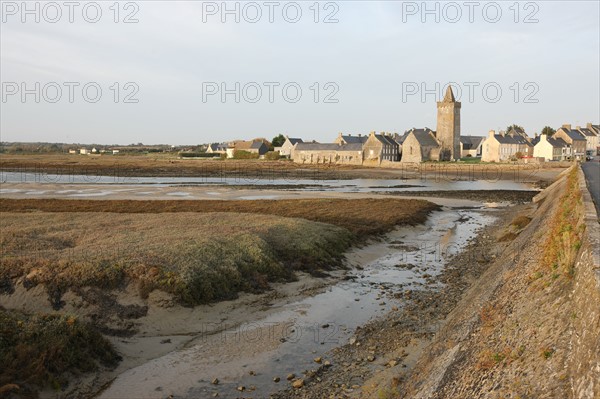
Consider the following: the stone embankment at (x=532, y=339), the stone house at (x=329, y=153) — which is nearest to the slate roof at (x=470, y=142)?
the stone house at (x=329, y=153)

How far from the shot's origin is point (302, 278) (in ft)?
60.2

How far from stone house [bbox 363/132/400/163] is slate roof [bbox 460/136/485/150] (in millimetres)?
27354

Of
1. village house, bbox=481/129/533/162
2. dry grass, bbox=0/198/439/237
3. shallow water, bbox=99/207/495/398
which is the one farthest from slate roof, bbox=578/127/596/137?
shallow water, bbox=99/207/495/398

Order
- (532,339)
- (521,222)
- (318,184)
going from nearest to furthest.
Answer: (532,339) < (521,222) < (318,184)

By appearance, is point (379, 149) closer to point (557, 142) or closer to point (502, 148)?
point (502, 148)

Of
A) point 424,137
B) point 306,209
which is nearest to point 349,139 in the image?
point 424,137

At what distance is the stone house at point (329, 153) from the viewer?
125 meters

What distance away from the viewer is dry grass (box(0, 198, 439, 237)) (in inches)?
1206

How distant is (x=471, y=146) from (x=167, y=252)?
134 m

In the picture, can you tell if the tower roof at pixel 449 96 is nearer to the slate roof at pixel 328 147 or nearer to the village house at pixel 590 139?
the slate roof at pixel 328 147

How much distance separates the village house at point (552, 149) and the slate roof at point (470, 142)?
2227 centimetres

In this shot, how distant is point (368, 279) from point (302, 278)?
107 inches

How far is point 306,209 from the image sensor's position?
3603 cm

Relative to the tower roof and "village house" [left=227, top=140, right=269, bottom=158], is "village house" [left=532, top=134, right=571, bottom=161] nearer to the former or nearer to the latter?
the tower roof
